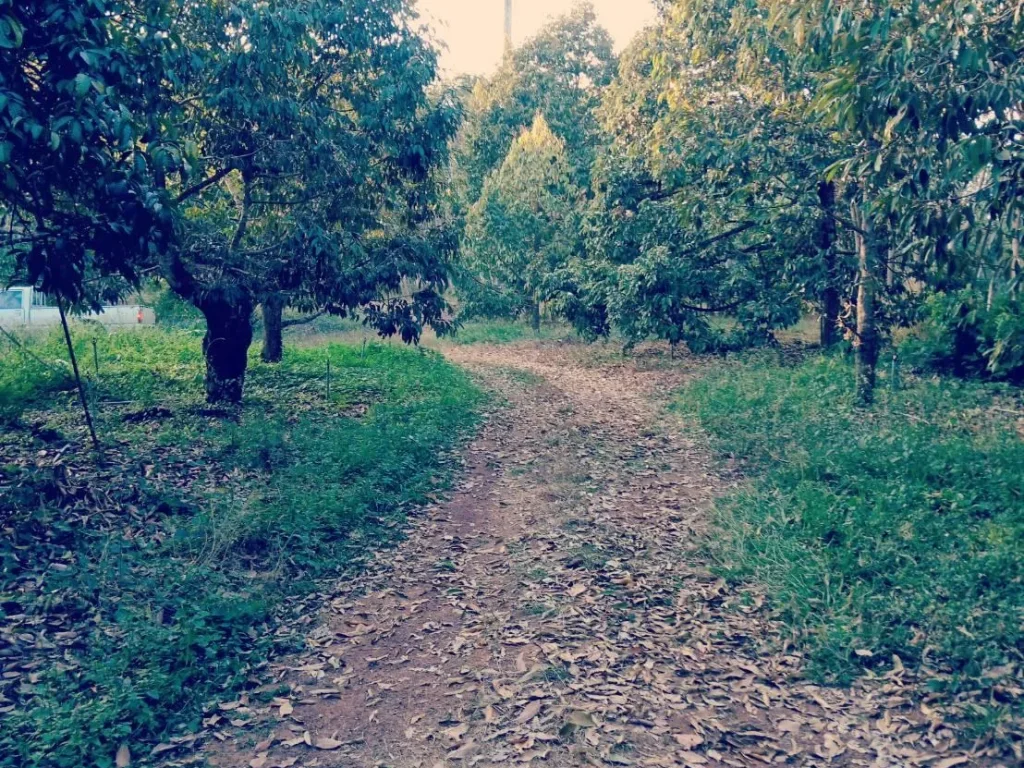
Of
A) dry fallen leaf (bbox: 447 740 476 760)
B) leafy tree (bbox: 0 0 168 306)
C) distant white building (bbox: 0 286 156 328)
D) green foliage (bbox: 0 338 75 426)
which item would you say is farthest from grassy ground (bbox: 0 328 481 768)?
distant white building (bbox: 0 286 156 328)

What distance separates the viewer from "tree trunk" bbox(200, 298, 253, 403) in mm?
11203

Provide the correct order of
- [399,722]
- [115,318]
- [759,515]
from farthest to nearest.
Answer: [115,318] → [759,515] → [399,722]

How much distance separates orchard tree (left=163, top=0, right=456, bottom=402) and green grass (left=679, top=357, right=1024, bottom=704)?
5.92 metres

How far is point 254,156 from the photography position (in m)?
10.3

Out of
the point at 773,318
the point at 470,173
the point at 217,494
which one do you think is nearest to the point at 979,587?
the point at 217,494

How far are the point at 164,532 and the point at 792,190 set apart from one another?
12011 millimetres

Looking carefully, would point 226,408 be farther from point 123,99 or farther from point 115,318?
point 115,318

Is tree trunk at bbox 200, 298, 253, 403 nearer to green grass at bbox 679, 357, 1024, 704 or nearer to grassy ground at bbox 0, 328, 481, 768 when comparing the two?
grassy ground at bbox 0, 328, 481, 768

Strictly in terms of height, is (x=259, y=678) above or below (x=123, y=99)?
below

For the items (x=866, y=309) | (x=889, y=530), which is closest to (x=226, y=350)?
(x=889, y=530)

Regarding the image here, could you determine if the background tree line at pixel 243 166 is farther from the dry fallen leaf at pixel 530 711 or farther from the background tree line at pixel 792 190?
the dry fallen leaf at pixel 530 711

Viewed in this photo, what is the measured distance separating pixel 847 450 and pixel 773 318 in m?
9.10

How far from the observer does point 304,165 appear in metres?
10.7

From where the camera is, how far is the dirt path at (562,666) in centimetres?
427
